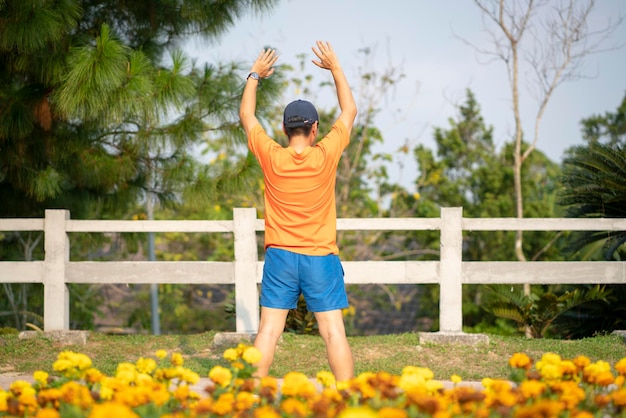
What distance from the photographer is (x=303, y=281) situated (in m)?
3.53

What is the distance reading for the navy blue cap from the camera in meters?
3.50

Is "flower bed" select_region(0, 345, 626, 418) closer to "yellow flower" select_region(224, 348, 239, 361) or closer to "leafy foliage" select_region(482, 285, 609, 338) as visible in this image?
"yellow flower" select_region(224, 348, 239, 361)

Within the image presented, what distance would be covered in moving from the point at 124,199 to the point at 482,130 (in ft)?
38.2

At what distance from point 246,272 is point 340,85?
305 centimetres

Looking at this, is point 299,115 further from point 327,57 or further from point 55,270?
point 55,270

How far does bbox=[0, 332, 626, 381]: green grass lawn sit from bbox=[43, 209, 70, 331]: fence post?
0.78ft

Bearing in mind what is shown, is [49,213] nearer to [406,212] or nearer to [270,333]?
[270,333]

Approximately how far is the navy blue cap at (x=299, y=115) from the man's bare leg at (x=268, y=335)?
92 centimetres

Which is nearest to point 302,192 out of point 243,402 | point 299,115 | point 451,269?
point 299,115

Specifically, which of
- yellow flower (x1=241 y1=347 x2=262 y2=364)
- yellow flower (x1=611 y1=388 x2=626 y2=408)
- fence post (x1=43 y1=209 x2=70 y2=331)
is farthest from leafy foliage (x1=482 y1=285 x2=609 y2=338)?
yellow flower (x1=241 y1=347 x2=262 y2=364)

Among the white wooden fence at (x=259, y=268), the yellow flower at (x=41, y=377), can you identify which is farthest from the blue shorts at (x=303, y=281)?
the white wooden fence at (x=259, y=268)

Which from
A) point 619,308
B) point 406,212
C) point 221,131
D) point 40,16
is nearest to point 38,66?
point 40,16

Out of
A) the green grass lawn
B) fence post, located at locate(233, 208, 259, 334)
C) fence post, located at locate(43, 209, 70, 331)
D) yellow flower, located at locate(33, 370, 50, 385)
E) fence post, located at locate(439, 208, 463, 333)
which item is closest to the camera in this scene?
yellow flower, located at locate(33, 370, 50, 385)

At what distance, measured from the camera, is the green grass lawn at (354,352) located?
5445 millimetres
